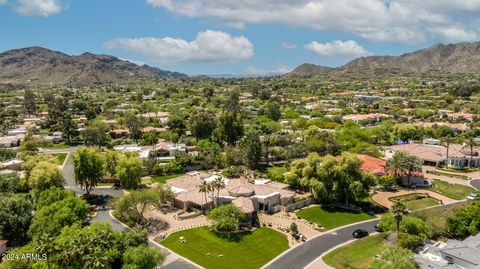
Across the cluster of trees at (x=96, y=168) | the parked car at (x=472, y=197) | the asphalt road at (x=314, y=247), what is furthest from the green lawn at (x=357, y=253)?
the cluster of trees at (x=96, y=168)

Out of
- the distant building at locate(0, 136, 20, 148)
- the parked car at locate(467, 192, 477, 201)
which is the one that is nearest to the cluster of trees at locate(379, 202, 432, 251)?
the parked car at locate(467, 192, 477, 201)

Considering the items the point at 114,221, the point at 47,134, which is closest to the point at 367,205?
the point at 114,221

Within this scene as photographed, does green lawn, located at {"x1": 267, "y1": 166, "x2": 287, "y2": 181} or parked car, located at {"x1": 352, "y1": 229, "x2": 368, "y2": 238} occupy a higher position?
green lawn, located at {"x1": 267, "y1": 166, "x2": 287, "y2": 181}

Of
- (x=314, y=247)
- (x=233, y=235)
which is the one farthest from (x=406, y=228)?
(x=233, y=235)

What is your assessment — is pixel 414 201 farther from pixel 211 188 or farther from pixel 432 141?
pixel 432 141

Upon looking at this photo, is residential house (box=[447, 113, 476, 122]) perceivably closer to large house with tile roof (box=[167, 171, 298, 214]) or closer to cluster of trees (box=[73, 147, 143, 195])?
large house with tile roof (box=[167, 171, 298, 214])

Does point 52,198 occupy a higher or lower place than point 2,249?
higher

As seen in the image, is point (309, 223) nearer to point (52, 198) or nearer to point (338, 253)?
point (338, 253)
